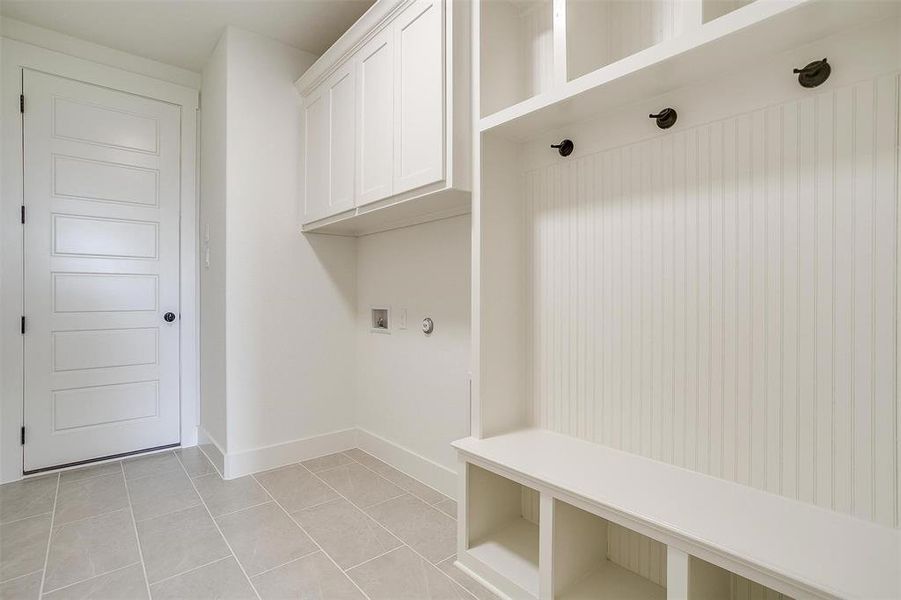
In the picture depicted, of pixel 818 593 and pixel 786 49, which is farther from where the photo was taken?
pixel 786 49

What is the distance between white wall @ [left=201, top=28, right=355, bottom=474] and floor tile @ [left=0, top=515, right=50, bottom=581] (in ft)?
2.73

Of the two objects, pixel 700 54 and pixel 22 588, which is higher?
pixel 700 54

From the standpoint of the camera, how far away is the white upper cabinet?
93.8 inches

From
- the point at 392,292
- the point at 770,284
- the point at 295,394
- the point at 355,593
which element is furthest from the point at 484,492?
the point at 295,394

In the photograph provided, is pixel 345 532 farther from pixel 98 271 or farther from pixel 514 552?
pixel 98 271

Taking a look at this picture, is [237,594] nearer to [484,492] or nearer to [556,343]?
[484,492]

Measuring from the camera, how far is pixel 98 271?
113 inches

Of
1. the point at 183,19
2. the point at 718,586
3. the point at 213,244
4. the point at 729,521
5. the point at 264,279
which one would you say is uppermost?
the point at 183,19

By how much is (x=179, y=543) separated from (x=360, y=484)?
89 centimetres

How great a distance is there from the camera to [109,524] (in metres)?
2.04

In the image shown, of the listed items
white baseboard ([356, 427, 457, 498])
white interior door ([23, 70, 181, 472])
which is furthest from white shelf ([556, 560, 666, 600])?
white interior door ([23, 70, 181, 472])

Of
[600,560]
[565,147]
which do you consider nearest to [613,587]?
[600,560]

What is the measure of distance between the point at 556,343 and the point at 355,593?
120cm

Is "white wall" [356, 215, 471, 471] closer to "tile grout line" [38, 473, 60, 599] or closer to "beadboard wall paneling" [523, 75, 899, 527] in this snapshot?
"beadboard wall paneling" [523, 75, 899, 527]
